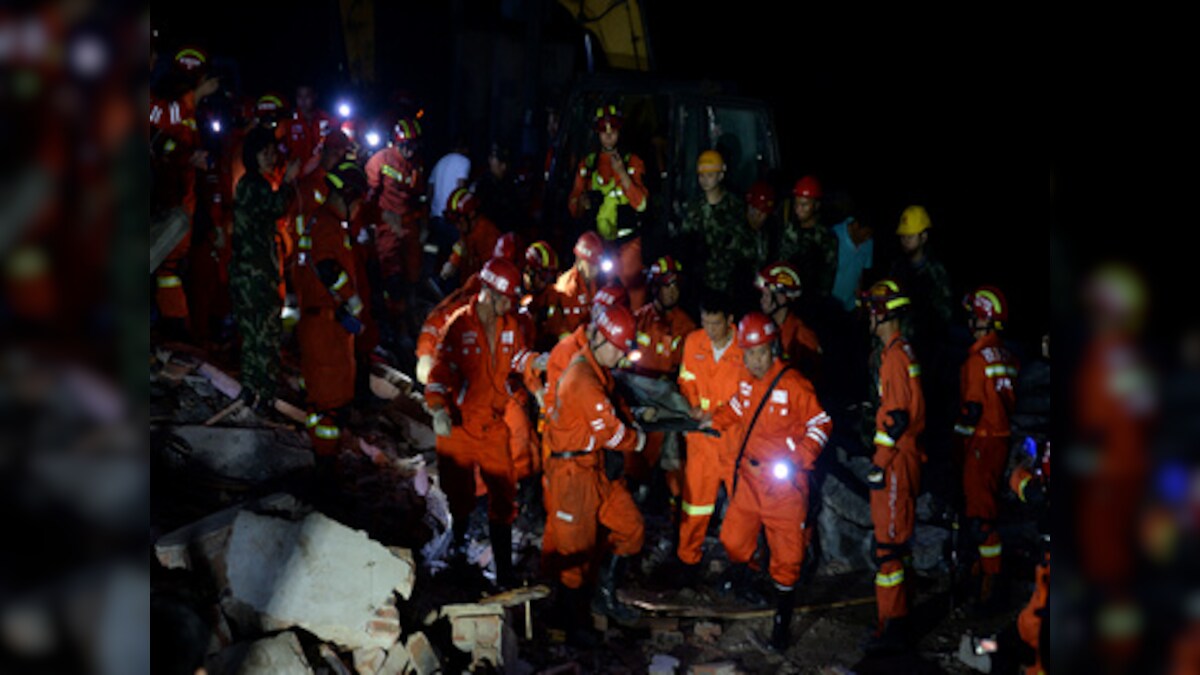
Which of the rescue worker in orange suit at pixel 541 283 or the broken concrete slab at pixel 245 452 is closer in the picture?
the broken concrete slab at pixel 245 452

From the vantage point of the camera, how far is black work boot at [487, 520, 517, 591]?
589cm

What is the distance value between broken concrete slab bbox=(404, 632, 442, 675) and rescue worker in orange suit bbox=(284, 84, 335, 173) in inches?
210

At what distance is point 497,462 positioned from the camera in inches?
229

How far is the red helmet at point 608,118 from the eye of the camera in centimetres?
895

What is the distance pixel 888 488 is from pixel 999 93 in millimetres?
11643

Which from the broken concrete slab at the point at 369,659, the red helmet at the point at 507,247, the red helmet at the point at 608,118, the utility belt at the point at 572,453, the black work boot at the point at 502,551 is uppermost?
the red helmet at the point at 608,118

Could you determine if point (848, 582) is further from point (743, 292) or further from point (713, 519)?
point (743, 292)

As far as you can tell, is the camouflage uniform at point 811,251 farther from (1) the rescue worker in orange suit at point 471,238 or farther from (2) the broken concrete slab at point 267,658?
(2) the broken concrete slab at point 267,658

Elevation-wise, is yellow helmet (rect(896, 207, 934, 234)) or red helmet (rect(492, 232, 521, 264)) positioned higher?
yellow helmet (rect(896, 207, 934, 234))

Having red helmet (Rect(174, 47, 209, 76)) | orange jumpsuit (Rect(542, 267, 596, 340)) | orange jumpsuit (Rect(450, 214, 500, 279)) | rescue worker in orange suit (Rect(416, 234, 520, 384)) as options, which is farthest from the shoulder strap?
red helmet (Rect(174, 47, 209, 76))

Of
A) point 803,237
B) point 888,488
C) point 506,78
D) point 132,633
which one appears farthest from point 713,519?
point 506,78

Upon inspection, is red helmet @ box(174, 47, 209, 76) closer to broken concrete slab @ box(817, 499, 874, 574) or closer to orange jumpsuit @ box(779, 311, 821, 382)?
orange jumpsuit @ box(779, 311, 821, 382)

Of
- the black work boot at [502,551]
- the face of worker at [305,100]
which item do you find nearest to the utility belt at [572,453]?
the black work boot at [502,551]

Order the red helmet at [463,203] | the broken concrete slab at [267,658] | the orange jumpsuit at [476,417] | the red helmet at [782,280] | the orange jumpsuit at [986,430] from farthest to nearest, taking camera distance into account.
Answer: the red helmet at [463,203] < the red helmet at [782,280] < the orange jumpsuit at [986,430] < the orange jumpsuit at [476,417] < the broken concrete slab at [267,658]
